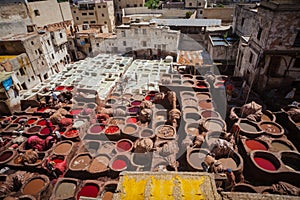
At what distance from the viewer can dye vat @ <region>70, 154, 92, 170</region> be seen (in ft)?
38.2

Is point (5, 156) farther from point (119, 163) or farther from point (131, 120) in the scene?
point (131, 120)

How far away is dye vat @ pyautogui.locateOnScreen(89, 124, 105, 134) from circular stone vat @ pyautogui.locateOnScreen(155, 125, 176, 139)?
4.18 metres

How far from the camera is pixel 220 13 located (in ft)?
119

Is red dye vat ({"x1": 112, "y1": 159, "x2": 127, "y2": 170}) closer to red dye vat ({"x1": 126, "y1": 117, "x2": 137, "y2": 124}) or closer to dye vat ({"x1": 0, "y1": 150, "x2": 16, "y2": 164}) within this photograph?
red dye vat ({"x1": 126, "y1": 117, "x2": 137, "y2": 124})

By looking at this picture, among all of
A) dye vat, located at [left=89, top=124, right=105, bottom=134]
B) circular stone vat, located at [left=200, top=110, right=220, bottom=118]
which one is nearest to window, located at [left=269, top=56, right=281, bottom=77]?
circular stone vat, located at [left=200, top=110, right=220, bottom=118]

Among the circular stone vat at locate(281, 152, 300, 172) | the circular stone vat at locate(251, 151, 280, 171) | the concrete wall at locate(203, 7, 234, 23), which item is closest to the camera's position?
the circular stone vat at locate(251, 151, 280, 171)

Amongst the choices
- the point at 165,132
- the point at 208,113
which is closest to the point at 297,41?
the point at 208,113

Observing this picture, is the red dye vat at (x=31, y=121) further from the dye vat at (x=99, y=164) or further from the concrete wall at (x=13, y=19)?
the concrete wall at (x=13, y=19)

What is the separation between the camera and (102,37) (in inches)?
1305

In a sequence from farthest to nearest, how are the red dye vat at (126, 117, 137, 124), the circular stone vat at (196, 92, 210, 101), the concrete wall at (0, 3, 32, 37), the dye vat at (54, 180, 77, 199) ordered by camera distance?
the concrete wall at (0, 3, 32, 37), the circular stone vat at (196, 92, 210, 101), the red dye vat at (126, 117, 137, 124), the dye vat at (54, 180, 77, 199)

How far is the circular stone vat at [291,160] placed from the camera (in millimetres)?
11102

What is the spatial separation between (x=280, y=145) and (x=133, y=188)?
10424mm

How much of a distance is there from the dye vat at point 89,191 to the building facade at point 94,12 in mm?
41721

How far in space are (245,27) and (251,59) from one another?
775 centimetres
